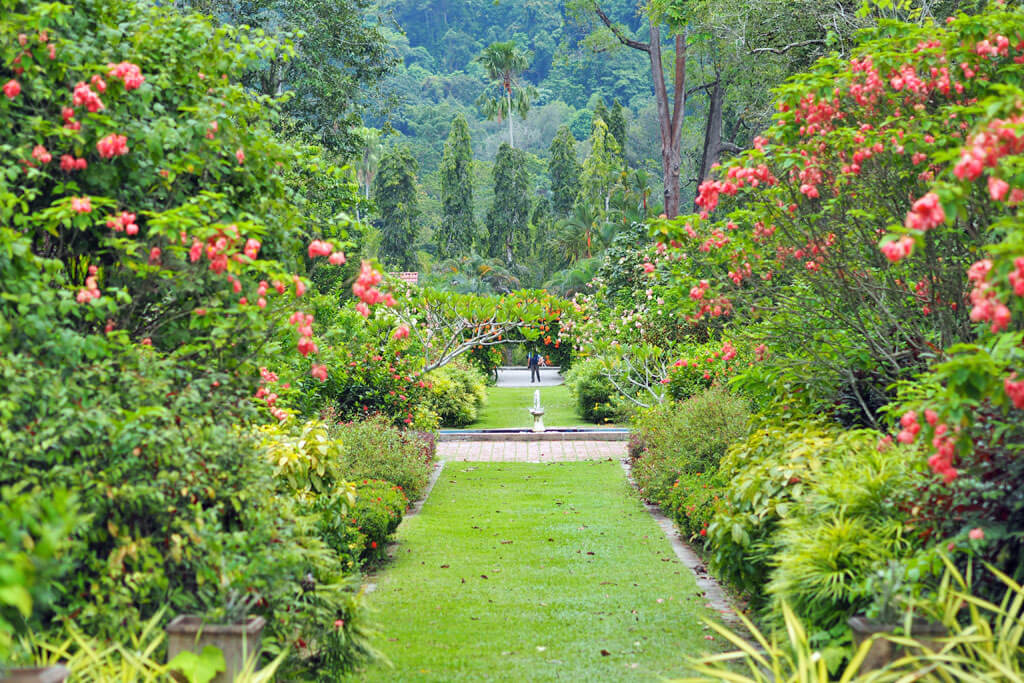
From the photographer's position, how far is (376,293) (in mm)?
4883

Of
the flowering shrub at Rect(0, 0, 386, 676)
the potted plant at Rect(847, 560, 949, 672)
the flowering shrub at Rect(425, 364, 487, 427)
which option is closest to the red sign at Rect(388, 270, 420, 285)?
the flowering shrub at Rect(425, 364, 487, 427)

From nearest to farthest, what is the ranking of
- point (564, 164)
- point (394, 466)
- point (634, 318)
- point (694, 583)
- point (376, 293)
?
point (376, 293) → point (694, 583) → point (394, 466) → point (634, 318) → point (564, 164)

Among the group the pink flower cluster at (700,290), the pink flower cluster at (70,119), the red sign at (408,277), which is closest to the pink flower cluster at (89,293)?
the pink flower cluster at (70,119)

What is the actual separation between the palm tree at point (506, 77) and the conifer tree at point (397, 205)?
737 centimetres

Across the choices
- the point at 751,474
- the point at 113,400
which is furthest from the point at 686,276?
the point at 113,400

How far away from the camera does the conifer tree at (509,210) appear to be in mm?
50062

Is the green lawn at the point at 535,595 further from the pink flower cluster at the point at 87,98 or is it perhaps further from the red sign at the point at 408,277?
the red sign at the point at 408,277

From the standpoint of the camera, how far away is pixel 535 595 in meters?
7.96

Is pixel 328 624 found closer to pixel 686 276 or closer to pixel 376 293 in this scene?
pixel 376 293

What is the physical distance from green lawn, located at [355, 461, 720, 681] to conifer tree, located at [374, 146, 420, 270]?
39110mm

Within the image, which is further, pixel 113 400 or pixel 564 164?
pixel 564 164

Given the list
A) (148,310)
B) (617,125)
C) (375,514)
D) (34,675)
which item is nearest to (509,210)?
(617,125)

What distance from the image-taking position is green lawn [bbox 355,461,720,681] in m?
6.18

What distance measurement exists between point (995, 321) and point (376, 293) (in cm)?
289
